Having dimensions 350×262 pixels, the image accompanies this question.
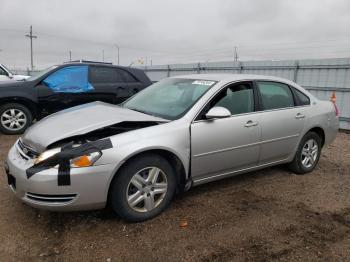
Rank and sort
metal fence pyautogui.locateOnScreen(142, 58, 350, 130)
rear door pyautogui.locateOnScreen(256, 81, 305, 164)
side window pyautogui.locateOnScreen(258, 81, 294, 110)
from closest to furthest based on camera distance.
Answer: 1. rear door pyautogui.locateOnScreen(256, 81, 305, 164)
2. side window pyautogui.locateOnScreen(258, 81, 294, 110)
3. metal fence pyautogui.locateOnScreen(142, 58, 350, 130)

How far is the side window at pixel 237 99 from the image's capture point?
159 inches

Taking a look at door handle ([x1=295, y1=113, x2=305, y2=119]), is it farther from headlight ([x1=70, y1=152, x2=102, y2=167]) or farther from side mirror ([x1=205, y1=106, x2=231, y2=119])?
headlight ([x1=70, y1=152, x2=102, y2=167])

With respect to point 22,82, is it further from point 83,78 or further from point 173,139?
point 173,139

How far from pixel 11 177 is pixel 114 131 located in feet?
3.58

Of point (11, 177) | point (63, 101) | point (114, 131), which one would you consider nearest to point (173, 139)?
point (114, 131)

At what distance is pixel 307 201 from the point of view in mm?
4160

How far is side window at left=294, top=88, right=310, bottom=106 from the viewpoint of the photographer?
196 inches

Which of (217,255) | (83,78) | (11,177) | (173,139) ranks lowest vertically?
(217,255)

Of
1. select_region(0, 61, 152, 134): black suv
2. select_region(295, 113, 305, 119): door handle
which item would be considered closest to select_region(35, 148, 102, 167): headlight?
select_region(295, 113, 305, 119): door handle

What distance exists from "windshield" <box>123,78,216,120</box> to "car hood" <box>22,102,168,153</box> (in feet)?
0.80

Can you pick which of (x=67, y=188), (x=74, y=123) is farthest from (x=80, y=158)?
(x=74, y=123)

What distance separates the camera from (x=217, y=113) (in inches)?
146

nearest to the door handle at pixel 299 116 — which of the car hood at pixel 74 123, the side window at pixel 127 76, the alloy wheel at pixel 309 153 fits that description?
the alloy wheel at pixel 309 153

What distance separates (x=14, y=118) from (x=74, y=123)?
4541mm
